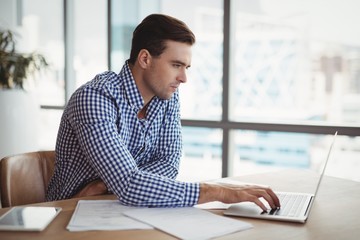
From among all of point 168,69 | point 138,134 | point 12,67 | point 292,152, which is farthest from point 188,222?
point 12,67

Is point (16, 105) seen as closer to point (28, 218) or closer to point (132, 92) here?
point (132, 92)

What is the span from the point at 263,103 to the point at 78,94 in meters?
2.40

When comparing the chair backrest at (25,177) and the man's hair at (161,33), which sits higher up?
the man's hair at (161,33)

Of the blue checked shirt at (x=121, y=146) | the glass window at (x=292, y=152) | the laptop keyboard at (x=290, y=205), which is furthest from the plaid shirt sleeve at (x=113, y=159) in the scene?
the glass window at (x=292, y=152)

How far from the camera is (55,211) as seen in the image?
1.28 m

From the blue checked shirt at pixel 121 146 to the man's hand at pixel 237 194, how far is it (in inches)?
1.3

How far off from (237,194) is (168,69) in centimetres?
64

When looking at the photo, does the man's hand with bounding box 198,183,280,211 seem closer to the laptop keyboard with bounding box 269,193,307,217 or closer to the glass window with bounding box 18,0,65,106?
the laptop keyboard with bounding box 269,193,307,217

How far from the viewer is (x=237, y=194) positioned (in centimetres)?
136

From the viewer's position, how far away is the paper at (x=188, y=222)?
111 centimetres

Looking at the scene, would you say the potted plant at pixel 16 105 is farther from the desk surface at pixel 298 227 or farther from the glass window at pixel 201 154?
the desk surface at pixel 298 227

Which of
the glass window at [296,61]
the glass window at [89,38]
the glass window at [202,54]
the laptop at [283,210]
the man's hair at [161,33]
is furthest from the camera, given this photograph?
the glass window at [89,38]

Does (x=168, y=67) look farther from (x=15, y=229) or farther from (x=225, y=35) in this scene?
(x=225, y=35)

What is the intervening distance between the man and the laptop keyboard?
3 cm
